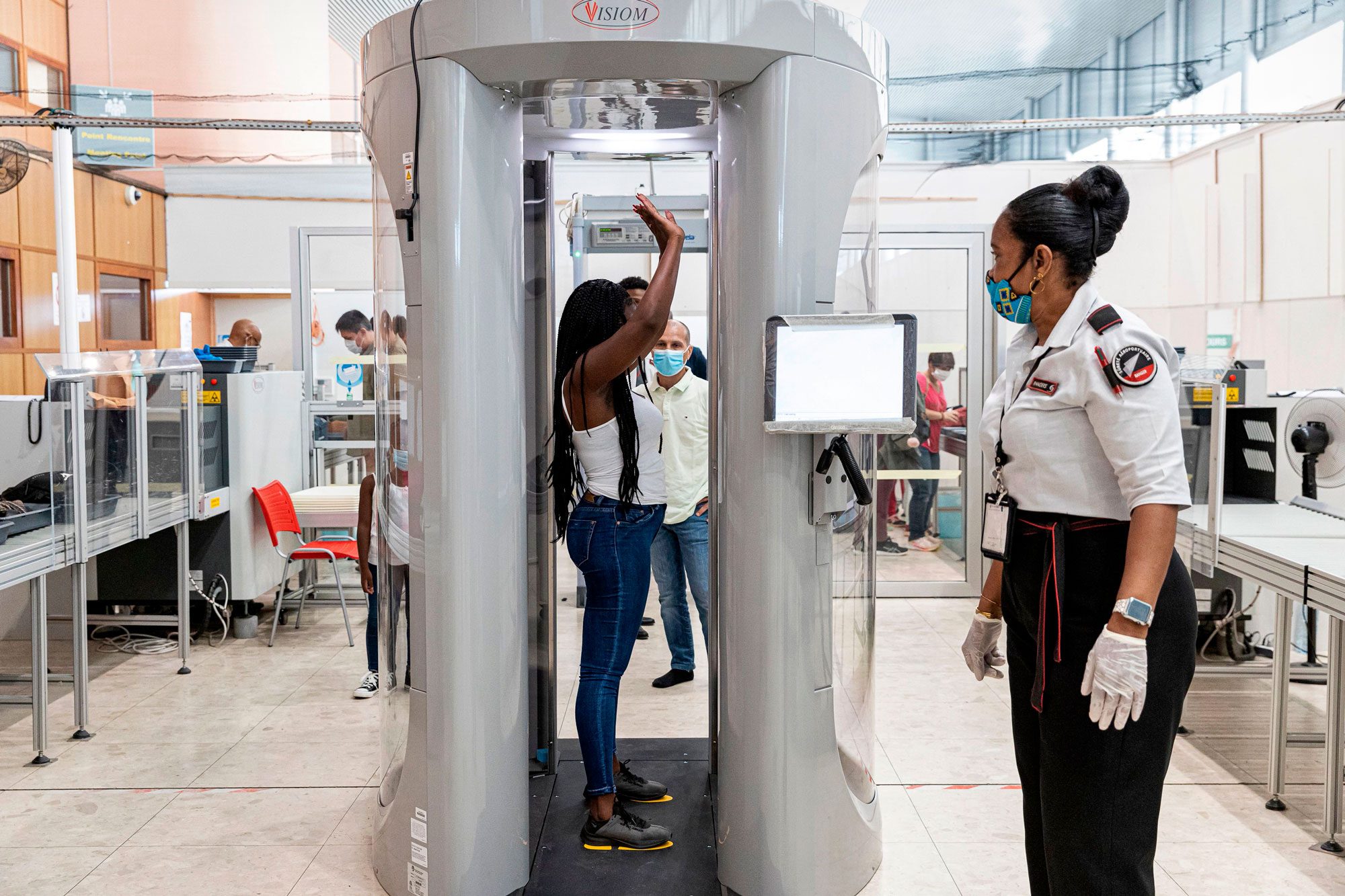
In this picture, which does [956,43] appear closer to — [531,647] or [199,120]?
[199,120]

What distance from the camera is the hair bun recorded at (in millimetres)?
1721

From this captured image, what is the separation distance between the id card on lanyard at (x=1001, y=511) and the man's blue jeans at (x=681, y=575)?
2.27 metres

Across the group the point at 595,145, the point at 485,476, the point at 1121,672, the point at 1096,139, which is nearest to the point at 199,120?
the point at 595,145

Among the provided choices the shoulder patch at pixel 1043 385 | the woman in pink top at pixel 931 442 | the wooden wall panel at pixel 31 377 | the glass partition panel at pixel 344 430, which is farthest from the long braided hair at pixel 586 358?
the wooden wall panel at pixel 31 377

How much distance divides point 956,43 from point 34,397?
650 cm

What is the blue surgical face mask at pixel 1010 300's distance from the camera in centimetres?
181

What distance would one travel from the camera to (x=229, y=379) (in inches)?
206

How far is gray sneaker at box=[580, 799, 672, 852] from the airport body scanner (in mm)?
128

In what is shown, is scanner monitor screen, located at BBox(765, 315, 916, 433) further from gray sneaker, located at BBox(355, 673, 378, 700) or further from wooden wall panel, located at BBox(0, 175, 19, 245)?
wooden wall panel, located at BBox(0, 175, 19, 245)

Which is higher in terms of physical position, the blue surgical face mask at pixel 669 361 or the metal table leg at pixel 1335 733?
the blue surgical face mask at pixel 669 361

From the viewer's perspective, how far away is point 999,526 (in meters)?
1.80

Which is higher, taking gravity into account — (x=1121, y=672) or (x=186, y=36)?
(x=186, y=36)

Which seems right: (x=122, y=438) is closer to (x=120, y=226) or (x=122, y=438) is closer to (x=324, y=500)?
(x=324, y=500)

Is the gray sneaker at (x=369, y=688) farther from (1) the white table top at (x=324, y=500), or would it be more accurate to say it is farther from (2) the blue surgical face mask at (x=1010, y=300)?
(2) the blue surgical face mask at (x=1010, y=300)
